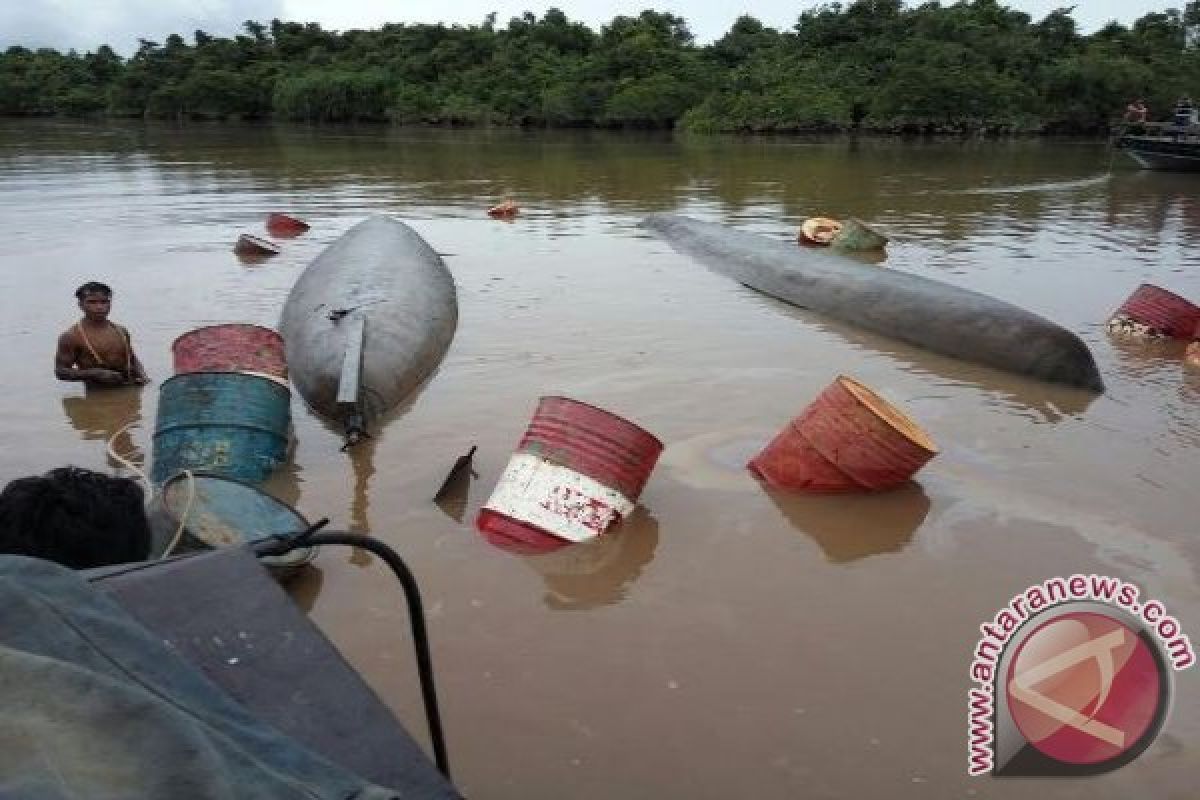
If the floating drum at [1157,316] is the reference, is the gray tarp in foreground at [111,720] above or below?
above

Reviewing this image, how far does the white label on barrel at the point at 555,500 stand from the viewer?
5.75 meters

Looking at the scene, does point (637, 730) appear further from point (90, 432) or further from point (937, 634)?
point (90, 432)

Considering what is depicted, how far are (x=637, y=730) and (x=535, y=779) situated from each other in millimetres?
520

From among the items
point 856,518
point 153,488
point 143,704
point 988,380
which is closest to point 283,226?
point 153,488

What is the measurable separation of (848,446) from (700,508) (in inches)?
42.0

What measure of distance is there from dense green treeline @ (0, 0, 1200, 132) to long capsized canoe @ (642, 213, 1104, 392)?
50.5 metres

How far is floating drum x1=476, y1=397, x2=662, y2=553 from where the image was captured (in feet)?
18.9

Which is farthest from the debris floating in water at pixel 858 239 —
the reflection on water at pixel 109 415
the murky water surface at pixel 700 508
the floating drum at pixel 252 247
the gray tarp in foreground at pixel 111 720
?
the gray tarp in foreground at pixel 111 720

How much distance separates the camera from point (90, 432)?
25.6 feet

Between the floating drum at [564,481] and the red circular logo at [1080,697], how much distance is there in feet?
8.22

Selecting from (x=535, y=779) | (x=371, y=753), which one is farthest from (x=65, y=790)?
(x=535, y=779)

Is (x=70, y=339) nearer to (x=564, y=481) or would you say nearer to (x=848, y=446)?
(x=564, y=481)

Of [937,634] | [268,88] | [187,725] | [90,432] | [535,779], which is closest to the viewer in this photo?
[187,725]

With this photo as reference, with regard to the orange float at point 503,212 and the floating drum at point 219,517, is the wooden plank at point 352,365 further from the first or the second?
the orange float at point 503,212
